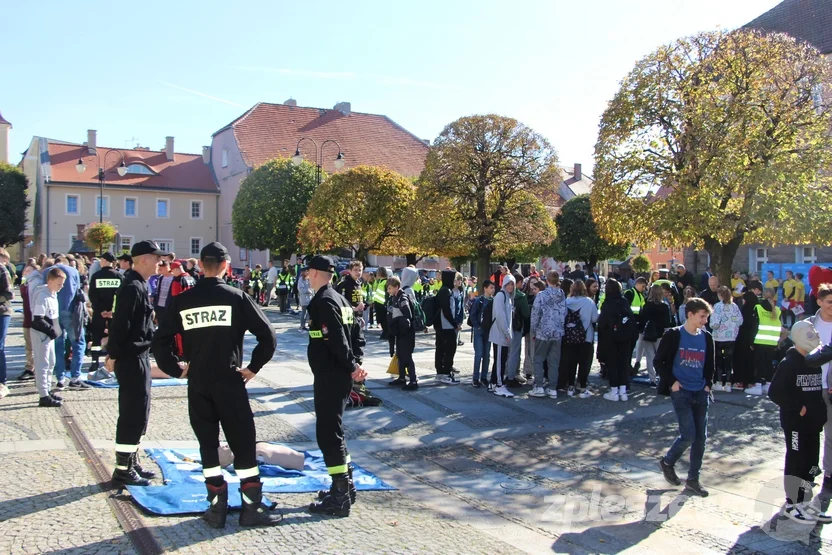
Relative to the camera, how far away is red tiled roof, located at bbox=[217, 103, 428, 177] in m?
51.7

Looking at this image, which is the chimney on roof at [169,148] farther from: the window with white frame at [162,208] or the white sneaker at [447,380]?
the white sneaker at [447,380]

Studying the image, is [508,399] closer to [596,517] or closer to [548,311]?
[548,311]

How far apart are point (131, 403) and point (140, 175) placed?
49.5m

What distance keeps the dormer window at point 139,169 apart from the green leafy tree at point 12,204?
268 inches

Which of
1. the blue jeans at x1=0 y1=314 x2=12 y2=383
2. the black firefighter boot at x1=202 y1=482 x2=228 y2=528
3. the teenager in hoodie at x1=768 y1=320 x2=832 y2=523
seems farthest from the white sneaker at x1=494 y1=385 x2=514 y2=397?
the blue jeans at x1=0 y1=314 x2=12 y2=383

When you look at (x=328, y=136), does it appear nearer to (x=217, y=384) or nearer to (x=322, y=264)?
(x=322, y=264)

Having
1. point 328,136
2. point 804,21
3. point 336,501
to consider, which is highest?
point 804,21

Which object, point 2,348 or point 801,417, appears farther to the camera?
point 2,348

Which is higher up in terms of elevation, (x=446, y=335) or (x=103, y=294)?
(x=103, y=294)

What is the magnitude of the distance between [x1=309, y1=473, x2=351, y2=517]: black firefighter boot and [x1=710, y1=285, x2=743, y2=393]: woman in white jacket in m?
7.87

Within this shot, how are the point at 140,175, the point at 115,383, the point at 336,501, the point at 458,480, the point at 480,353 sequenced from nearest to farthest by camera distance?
1. the point at 336,501
2. the point at 458,480
3. the point at 115,383
4. the point at 480,353
5. the point at 140,175

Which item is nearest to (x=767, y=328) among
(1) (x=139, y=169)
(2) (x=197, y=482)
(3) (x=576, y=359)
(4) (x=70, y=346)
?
(3) (x=576, y=359)

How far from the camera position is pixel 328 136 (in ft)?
180

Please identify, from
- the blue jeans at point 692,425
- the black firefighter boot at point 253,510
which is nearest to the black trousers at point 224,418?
the black firefighter boot at point 253,510
